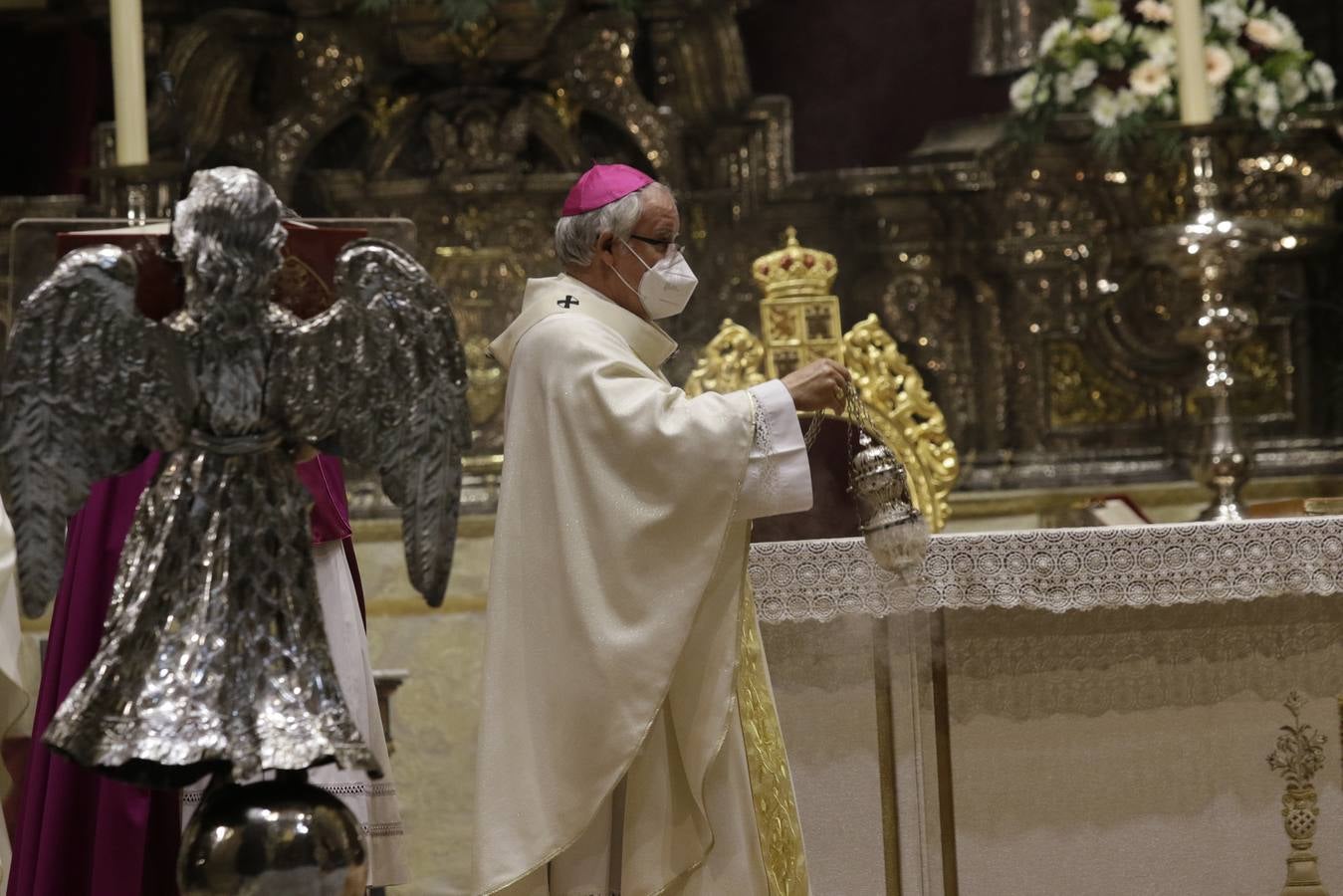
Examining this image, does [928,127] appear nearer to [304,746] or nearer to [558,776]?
[558,776]

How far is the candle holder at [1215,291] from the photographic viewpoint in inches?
191

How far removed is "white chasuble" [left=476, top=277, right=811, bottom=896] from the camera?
134 inches

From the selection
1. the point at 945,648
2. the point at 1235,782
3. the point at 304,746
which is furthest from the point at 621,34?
the point at 304,746

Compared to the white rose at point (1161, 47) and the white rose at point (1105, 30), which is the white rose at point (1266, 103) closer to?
the white rose at point (1161, 47)

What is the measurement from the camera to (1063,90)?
19.6 feet

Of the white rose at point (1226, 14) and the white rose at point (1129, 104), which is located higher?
the white rose at point (1226, 14)

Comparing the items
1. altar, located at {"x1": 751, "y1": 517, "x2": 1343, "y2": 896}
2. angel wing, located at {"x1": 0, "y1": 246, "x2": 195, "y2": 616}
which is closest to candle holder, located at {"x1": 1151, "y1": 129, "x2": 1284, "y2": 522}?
altar, located at {"x1": 751, "y1": 517, "x2": 1343, "y2": 896}


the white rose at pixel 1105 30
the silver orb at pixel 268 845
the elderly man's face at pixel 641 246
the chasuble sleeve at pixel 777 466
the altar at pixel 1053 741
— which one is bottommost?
the altar at pixel 1053 741

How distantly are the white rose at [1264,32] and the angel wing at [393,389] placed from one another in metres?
4.37

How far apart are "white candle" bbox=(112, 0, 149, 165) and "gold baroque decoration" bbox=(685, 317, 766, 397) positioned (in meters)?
1.86

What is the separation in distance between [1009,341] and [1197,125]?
1663 millimetres

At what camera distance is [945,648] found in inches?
161

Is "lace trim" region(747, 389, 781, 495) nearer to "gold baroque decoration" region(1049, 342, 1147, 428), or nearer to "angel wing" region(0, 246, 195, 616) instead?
"angel wing" region(0, 246, 195, 616)

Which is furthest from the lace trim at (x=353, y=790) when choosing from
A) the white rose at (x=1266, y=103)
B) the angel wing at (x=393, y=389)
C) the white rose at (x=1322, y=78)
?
the white rose at (x=1322, y=78)
